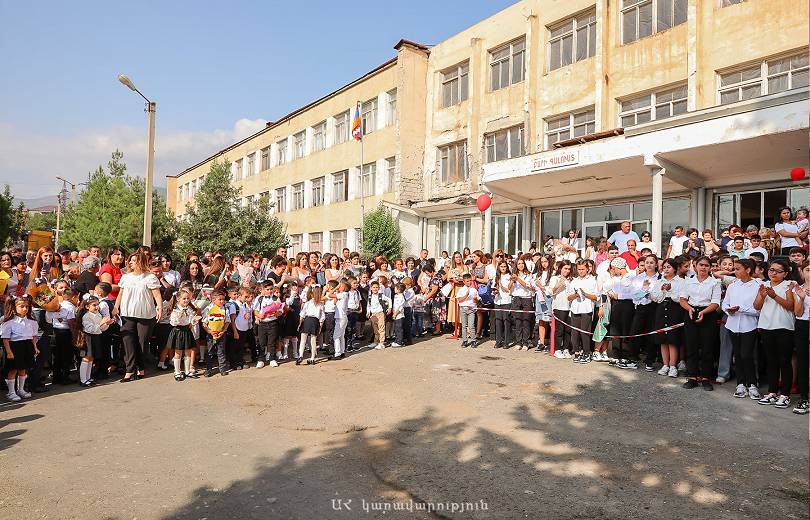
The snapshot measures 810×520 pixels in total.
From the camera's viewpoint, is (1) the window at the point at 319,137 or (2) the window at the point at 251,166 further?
(2) the window at the point at 251,166

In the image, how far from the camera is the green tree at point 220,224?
24750mm

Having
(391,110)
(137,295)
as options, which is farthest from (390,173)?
(137,295)

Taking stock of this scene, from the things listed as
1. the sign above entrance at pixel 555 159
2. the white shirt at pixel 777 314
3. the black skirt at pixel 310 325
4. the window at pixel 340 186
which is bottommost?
the black skirt at pixel 310 325

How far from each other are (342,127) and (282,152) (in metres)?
8.86

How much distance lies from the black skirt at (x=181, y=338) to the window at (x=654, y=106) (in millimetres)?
13929

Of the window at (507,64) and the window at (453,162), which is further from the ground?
the window at (507,64)

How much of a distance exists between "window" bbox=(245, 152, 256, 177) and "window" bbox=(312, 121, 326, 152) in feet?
33.4

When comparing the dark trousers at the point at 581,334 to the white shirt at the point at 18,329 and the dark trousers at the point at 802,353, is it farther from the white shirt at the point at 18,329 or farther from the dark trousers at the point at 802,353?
the white shirt at the point at 18,329

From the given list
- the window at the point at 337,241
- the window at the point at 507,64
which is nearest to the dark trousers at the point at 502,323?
the window at the point at 507,64

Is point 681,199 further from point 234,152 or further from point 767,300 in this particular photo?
point 234,152

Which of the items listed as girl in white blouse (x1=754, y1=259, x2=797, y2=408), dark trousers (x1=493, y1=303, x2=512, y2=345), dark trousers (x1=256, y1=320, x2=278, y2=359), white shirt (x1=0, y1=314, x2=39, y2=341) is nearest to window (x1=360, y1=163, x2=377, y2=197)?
dark trousers (x1=493, y1=303, x2=512, y2=345)

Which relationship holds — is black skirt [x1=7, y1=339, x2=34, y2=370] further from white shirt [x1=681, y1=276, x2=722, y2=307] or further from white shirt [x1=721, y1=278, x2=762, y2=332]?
white shirt [x1=721, y1=278, x2=762, y2=332]

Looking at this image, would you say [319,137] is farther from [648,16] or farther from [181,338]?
[181,338]

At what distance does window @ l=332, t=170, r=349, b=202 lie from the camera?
29.9 m
